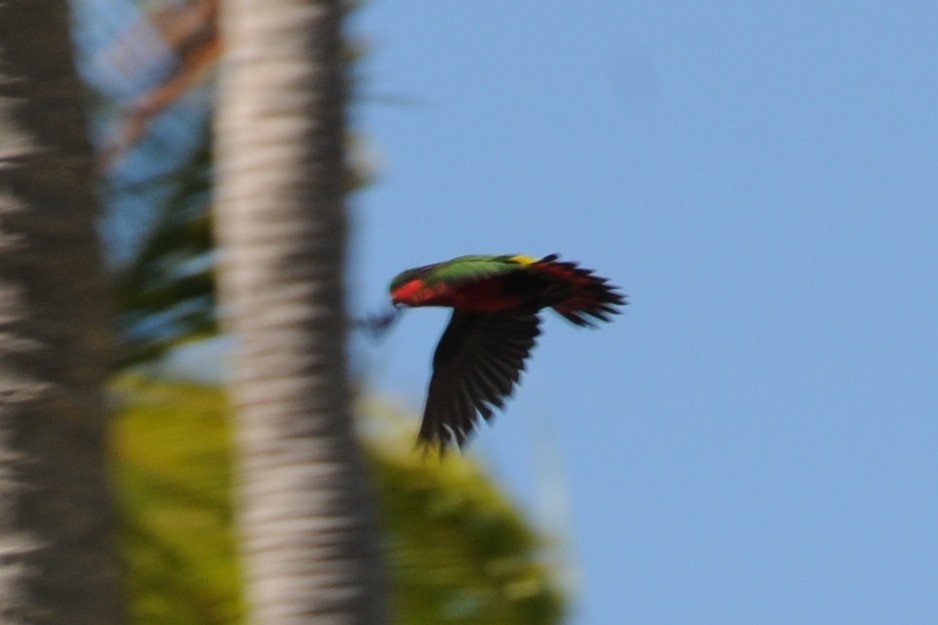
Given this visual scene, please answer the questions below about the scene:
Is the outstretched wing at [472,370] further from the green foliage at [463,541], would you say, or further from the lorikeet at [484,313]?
the green foliage at [463,541]

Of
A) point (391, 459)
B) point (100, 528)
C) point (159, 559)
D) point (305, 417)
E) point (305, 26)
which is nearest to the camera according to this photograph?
point (100, 528)

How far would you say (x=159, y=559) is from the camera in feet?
23.1

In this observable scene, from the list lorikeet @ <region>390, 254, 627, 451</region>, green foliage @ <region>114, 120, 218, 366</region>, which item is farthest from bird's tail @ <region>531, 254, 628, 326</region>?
green foliage @ <region>114, 120, 218, 366</region>

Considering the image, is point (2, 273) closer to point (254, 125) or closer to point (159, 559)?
point (254, 125)

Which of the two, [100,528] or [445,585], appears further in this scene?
[445,585]

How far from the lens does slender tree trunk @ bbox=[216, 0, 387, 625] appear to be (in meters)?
4.52

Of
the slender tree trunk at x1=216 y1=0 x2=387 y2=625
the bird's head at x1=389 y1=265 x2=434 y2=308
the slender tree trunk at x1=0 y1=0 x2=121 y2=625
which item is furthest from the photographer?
the bird's head at x1=389 y1=265 x2=434 y2=308

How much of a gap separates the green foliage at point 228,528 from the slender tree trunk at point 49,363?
8.01 feet

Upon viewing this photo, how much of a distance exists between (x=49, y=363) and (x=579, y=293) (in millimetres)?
2473

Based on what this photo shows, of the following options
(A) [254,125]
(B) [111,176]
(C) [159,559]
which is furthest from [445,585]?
(A) [254,125]

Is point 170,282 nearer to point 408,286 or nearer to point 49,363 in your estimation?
point 408,286

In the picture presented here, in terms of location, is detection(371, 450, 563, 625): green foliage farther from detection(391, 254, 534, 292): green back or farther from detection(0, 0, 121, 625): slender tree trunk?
detection(0, 0, 121, 625): slender tree trunk

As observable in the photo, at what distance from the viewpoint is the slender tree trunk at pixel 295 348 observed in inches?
178

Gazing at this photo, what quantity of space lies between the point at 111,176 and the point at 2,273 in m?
3.74
